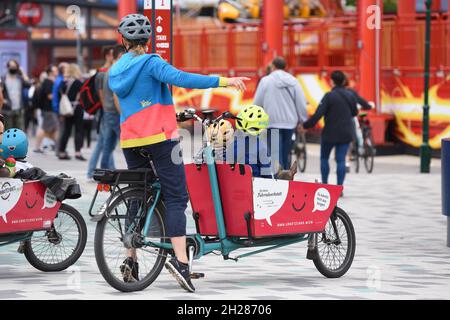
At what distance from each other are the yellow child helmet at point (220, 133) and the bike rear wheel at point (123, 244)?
676 millimetres

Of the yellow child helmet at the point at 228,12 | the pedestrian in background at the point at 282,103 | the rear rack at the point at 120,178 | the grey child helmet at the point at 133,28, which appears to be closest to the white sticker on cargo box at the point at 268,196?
the rear rack at the point at 120,178

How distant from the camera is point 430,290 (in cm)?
928

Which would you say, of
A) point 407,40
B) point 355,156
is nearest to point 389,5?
point 407,40

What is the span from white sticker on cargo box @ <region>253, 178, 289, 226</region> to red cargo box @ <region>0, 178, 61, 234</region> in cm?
155

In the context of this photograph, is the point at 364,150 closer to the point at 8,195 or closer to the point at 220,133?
the point at 220,133

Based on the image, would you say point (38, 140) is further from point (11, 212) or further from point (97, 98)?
point (11, 212)

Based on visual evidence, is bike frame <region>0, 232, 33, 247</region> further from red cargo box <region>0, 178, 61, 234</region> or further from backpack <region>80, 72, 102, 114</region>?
backpack <region>80, 72, 102, 114</region>

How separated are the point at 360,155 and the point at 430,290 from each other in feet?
40.4

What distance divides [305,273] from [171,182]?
172 cm

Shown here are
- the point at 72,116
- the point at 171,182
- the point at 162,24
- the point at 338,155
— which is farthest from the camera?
the point at 72,116

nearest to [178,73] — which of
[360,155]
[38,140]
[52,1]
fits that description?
[360,155]

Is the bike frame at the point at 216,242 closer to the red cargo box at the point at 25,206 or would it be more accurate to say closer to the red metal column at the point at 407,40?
the red cargo box at the point at 25,206

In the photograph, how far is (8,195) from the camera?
31.7 feet

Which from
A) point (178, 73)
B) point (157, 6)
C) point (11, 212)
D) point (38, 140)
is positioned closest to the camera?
point (178, 73)
